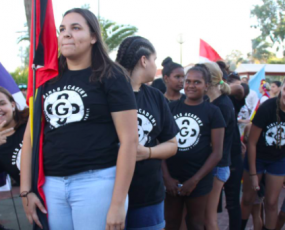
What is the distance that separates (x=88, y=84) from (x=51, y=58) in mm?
361

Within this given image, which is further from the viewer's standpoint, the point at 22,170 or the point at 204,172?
the point at 204,172

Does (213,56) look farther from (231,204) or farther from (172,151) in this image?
(172,151)

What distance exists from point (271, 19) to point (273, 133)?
3427 cm

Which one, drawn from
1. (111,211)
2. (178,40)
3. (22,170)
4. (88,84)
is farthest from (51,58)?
(178,40)

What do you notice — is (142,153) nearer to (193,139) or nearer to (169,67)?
(193,139)

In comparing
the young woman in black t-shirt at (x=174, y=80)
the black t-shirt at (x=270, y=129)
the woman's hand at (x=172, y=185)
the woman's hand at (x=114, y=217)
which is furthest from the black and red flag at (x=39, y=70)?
the black t-shirt at (x=270, y=129)

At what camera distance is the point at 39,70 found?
6.15 feet

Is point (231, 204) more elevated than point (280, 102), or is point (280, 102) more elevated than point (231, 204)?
point (280, 102)

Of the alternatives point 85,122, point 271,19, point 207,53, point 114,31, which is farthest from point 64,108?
point 271,19

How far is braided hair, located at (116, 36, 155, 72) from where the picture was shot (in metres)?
2.21

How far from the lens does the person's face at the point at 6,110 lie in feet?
9.16

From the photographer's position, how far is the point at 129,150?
1658 millimetres

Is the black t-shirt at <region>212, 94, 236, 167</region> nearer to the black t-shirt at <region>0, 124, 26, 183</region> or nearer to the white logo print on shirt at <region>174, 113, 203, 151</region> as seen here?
the white logo print on shirt at <region>174, 113, 203, 151</region>

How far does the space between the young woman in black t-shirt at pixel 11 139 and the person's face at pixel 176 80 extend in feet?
5.47
